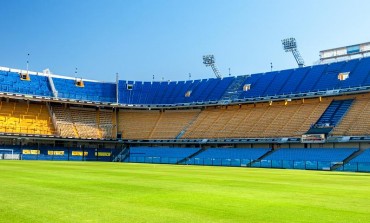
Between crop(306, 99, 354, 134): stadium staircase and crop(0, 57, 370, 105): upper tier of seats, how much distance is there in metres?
2.52

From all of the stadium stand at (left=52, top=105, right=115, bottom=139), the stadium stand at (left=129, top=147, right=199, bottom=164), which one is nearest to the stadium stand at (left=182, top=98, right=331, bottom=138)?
the stadium stand at (left=129, top=147, right=199, bottom=164)

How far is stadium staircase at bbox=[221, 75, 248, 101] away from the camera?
242ft

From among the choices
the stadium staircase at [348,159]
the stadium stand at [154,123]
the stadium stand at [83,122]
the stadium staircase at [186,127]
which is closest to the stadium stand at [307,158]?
the stadium staircase at [348,159]

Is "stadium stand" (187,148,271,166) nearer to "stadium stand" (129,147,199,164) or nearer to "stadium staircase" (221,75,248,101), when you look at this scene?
"stadium stand" (129,147,199,164)

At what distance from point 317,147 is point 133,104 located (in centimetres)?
3579

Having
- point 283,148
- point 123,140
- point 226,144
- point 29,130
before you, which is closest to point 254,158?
point 283,148

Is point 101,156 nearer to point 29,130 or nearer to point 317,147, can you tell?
point 29,130

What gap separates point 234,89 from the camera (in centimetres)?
7550

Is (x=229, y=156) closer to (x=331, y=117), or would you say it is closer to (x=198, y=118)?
(x=198, y=118)

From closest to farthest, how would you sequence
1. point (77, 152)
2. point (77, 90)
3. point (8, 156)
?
point (8, 156), point (77, 152), point (77, 90)

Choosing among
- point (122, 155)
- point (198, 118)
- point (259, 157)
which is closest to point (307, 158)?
point (259, 157)

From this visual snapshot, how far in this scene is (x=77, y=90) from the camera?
76.9 meters

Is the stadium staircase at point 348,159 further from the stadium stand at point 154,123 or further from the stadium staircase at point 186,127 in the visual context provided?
the stadium stand at point 154,123

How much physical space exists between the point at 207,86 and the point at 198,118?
829cm
